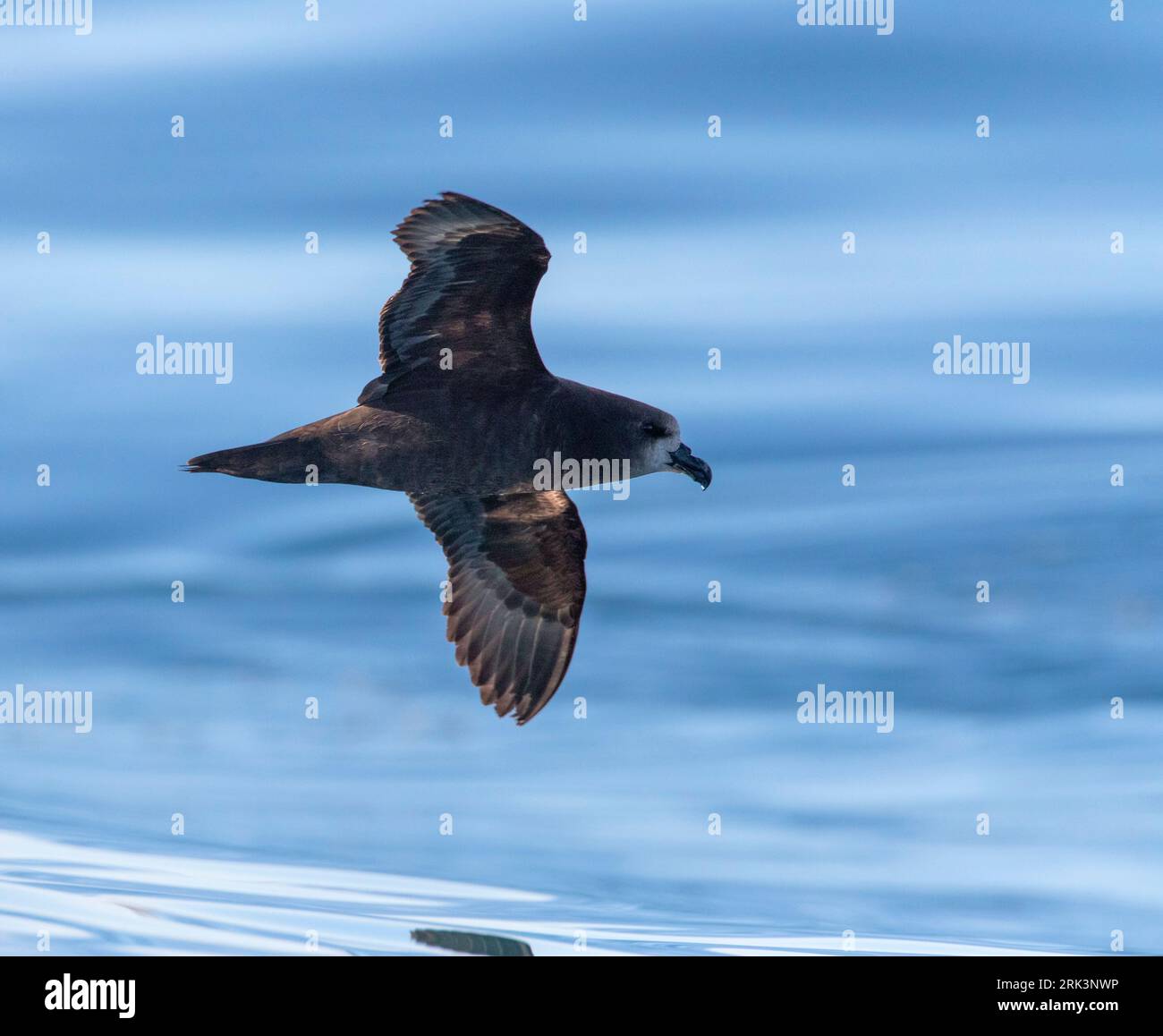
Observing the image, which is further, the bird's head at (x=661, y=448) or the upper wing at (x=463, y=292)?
the bird's head at (x=661, y=448)

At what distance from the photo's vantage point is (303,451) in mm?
10984

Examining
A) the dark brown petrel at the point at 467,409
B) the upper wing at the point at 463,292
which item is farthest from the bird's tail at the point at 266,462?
the upper wing at the point at 463,292

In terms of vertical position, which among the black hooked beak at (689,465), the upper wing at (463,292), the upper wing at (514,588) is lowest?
the upper wing at (514,588)

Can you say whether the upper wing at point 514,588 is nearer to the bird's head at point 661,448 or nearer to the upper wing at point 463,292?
the bird's head at point 661,448

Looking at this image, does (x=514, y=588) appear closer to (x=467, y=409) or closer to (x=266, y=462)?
(x=467, y=409)

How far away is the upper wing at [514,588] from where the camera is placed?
1252 cm

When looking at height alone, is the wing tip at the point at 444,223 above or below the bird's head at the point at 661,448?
above

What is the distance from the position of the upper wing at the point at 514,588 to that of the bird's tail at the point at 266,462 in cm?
198

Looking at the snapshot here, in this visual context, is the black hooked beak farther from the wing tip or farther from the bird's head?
the wing tip

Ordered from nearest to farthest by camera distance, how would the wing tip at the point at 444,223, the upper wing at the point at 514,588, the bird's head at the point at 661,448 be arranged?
1. the wing tip at the point at 444,223
2. the bird's head at the point at 661,448
3. the upper wing at the point at 514,588

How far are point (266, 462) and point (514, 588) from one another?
2579 mm

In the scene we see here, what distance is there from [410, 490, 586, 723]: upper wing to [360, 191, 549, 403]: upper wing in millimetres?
1598

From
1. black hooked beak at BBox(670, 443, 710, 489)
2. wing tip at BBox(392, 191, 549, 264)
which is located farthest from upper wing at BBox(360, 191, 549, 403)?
black hooked beak at BBox(670, 443, 710, 489)

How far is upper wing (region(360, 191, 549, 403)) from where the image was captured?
10594 mm
